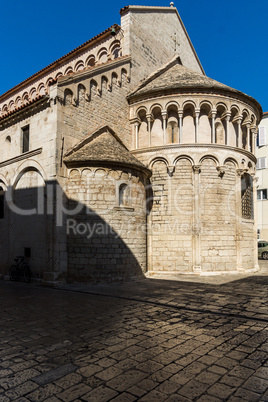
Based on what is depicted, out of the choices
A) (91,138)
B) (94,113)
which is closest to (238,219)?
(91,138)

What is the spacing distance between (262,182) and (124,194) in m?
25.0

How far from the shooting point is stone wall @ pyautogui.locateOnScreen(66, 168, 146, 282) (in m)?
12.2

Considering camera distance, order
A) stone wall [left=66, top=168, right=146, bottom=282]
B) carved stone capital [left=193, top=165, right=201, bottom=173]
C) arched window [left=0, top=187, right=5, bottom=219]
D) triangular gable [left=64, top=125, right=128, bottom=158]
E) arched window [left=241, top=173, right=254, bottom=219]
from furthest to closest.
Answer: arched window [left=241, top=173, right=254, bottom=219] → arched window [left=0, top=187, right=5, bottom=219] → carved stone capital [left=193, top=165, right=201, bottom=173] → triangular gable [left=64, top=125, right=128, bottom=158] → stone wall [left=66, top=168, right=146, bottom=282]

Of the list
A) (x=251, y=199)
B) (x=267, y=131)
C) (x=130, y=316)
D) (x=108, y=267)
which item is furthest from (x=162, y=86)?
(x=267, y=131)

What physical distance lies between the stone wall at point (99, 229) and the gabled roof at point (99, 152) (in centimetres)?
42

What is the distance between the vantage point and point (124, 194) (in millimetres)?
13203

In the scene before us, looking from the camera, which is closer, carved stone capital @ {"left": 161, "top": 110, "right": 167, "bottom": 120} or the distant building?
carved stone capital @ {"left": 161, "top": 110, "right": 167, "bottom": 120}

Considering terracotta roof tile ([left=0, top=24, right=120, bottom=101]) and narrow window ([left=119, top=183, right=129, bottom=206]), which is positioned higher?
terracotta roof tile ([left=0, top=24, right=120, bottom=101])

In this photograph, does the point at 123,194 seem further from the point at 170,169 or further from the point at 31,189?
the point at 31,189

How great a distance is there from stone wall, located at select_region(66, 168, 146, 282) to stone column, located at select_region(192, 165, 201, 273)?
3.24 m

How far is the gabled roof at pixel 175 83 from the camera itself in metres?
15.1

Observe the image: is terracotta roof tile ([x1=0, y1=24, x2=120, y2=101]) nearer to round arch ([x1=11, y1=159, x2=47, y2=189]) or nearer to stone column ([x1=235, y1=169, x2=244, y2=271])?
round arch ([x1=11, y1=159, x2=47, y2=189])

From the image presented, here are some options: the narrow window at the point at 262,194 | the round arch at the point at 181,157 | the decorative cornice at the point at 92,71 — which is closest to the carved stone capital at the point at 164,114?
the round arch at the point at 181,157

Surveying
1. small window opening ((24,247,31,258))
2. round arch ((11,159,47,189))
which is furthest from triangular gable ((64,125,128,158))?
small window opening ((24,247,31,258))
